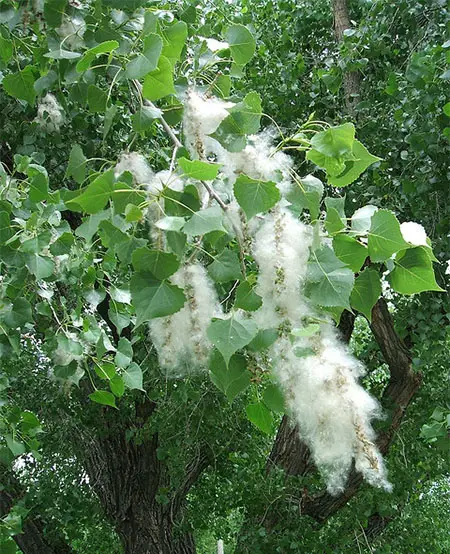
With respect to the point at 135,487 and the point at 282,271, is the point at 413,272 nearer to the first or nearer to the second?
the point at 282,271

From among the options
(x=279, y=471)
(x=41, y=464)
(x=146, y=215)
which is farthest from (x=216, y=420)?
(x=146, y=215)

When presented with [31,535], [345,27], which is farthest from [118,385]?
[31,535]

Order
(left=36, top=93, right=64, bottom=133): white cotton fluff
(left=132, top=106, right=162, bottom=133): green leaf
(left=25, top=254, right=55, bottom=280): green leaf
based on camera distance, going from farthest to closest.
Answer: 1. (left=36, top=93, right=64, bottom=133): white cotton fluff
2. (left=25, top=254, right=55, bottom=280): green leaf
3. (left=132, top=106, right=162, bottom=133): green leaf

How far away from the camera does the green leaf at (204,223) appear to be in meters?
0.75

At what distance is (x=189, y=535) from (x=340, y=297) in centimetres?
361

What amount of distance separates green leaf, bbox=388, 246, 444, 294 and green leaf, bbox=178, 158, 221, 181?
0.78 ft

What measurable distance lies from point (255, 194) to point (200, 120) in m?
0.15

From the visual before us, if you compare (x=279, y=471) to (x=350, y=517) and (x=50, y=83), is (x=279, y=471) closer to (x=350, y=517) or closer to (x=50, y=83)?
(x=350, y=517)

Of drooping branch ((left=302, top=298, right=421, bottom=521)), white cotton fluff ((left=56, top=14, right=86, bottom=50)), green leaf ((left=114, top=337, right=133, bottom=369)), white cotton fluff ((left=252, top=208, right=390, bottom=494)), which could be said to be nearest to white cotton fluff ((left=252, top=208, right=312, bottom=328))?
white cotton fluff ((left=252, top=208, right=390, bottom=494))

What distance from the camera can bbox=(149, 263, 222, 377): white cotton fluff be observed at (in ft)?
2.81

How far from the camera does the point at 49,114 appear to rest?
2215 mm

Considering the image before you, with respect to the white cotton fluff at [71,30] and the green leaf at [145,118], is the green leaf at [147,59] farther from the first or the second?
the white cotton fluff at [71,30]

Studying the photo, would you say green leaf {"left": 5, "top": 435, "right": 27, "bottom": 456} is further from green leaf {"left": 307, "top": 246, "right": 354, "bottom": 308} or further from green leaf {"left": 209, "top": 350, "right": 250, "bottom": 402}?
green leaf {"left": 307, "top": 246, "right": 354, "bottom": 308}

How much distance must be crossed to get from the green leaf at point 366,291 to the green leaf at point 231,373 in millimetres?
160
